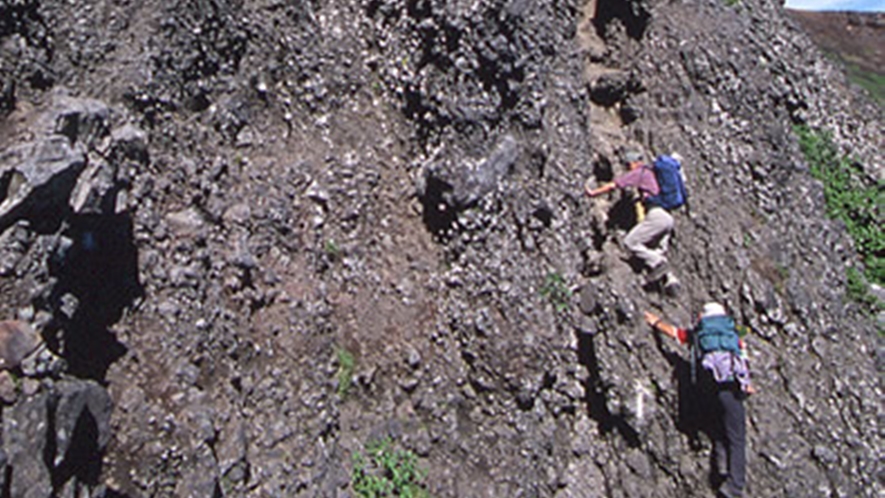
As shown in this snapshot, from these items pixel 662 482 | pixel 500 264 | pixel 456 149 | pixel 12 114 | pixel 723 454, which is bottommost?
pixel 662 482

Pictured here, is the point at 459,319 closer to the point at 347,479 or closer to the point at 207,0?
the point at 347,479

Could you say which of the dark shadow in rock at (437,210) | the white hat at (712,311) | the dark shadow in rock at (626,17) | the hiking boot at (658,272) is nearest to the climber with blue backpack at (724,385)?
the white hat at (712,311)

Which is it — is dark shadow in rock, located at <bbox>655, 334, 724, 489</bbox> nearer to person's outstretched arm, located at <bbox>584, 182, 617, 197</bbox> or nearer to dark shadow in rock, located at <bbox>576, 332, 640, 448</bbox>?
dark shadow in rock, located at <bbox>576, 332, 640, 448</bbox>

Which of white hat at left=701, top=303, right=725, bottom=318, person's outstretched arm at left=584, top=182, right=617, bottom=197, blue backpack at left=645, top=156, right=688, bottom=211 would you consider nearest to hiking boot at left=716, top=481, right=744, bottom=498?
white hat at left=701, top=303, right=725, bottom=318

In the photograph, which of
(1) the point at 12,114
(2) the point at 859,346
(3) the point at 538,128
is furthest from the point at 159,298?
(2) the point at 859,346

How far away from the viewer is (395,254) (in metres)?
8.94

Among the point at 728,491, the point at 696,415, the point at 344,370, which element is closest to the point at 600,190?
the point at 696,415

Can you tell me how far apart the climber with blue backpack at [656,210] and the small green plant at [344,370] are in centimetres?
383

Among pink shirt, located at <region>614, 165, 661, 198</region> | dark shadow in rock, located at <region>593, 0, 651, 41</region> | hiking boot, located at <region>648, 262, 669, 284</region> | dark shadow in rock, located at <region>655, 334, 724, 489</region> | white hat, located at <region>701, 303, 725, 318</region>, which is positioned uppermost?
dark shadow in rock, located at <region>593, 0, 651, 41</region>

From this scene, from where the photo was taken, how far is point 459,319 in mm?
8797

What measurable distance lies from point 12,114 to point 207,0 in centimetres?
287

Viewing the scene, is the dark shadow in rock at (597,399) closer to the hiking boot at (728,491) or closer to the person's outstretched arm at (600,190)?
the hiking boot at (728,491)

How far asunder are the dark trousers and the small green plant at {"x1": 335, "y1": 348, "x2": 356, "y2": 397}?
3.98 m

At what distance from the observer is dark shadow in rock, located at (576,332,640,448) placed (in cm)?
889
